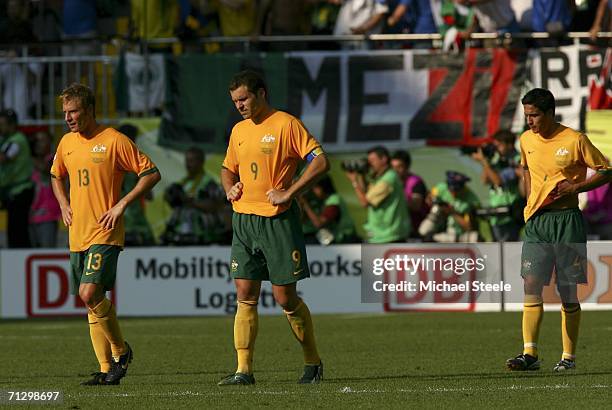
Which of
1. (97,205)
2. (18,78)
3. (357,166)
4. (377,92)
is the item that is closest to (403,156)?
(357,166)

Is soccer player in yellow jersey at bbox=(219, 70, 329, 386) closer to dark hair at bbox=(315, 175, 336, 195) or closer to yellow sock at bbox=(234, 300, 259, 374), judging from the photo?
yellow sock at bbox=(234, 300, 259, 374)

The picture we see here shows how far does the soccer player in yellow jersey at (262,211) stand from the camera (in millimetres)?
10969

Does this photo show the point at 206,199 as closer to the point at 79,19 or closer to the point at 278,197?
the point at 79,19

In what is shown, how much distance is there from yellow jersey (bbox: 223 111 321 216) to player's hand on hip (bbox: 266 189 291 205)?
102mm

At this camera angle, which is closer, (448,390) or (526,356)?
(448,390)

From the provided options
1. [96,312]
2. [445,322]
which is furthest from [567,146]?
[445,322]

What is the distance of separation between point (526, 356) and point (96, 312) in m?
3.40

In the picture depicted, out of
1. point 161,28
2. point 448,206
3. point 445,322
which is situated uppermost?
point 161,28

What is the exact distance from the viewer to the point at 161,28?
22.3 metres

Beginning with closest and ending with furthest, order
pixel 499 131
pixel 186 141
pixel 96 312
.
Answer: pixel 96 312 → pixel 499 131 → pixel 186 141

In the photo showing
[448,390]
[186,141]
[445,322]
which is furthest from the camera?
[186,141]

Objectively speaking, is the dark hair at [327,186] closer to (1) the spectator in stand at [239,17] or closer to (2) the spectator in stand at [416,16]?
(2) the spectator in stand at [416,16]

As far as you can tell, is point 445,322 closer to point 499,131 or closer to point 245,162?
point 499,131

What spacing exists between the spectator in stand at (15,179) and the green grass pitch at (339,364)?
182cm
